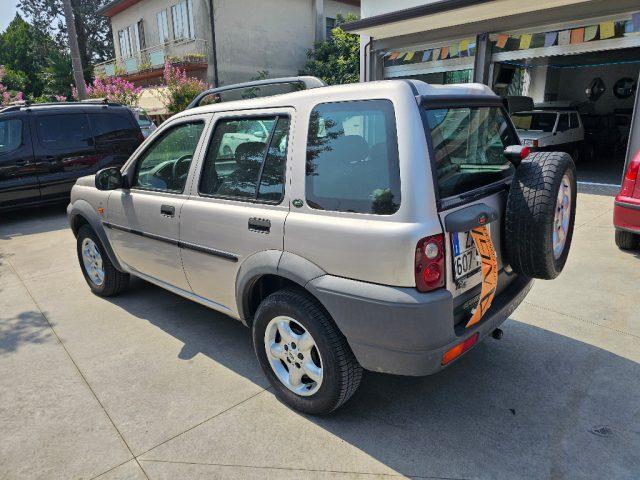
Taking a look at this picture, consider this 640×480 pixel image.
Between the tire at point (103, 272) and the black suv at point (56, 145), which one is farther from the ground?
the black suv at point (56, 145)

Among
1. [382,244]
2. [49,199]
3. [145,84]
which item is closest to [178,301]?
[382,244]

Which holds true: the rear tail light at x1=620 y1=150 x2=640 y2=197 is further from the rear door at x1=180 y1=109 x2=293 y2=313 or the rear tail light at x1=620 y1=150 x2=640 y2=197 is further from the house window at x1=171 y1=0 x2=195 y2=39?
the house window at x1=171 y1=0 x2=195 y2=39

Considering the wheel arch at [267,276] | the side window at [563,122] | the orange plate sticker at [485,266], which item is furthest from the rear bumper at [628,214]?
the side window at [563,122]

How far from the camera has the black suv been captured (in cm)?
795

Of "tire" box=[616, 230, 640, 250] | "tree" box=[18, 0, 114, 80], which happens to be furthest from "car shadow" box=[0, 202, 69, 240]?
"tree" box=[18, 0, 114, 80]

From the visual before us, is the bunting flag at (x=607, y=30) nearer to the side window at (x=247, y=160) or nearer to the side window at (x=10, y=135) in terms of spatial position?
the side window at (x=247, y=160)

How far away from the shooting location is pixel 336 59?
20094 mm

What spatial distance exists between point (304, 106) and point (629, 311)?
330 centimetres

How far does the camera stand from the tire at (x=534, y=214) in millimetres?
2469

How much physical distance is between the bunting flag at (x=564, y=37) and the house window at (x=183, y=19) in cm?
1503

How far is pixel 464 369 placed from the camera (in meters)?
3.19

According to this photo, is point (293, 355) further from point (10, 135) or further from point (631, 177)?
point (10, 135)

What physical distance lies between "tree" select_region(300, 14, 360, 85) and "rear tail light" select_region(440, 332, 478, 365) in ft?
56.9

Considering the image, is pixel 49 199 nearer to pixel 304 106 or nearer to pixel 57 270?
pixel 57 270
